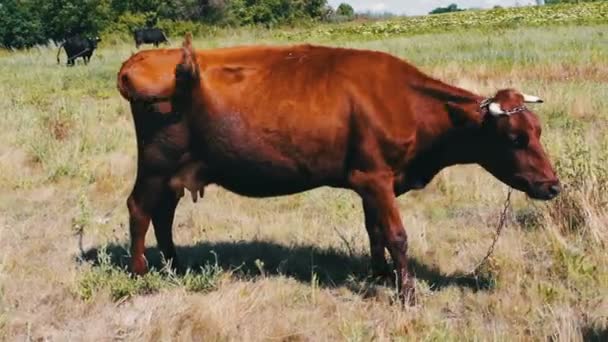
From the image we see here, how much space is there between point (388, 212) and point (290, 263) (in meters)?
1.22

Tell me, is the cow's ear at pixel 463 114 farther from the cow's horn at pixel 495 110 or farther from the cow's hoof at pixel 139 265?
the cow's hoof at pixel 139 265

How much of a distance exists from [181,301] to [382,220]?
1.46 metres

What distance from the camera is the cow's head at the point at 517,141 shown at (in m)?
5.31

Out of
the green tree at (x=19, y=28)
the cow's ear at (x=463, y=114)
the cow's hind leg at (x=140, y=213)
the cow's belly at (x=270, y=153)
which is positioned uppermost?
the cow's ear at (x=463, y=114)

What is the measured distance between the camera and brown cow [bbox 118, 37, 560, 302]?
536cm

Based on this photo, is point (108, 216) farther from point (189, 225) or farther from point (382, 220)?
point (382, 220)

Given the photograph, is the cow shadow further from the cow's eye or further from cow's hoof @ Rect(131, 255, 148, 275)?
the cow's eye

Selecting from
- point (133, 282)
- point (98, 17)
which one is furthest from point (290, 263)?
point (98, 17)

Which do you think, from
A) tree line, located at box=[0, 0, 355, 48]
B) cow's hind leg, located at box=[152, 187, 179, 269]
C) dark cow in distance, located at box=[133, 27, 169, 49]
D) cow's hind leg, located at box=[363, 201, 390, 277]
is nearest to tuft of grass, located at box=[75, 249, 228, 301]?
cow's hind leg, located at box=[152, 187, 179, 269]

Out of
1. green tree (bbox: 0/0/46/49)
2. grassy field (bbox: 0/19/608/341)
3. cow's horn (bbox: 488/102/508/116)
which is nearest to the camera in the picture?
grassy field (bbox: 0/19/608/341)

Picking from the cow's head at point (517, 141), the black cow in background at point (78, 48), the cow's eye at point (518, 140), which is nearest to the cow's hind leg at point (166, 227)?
the cow's head at point (517, 141)

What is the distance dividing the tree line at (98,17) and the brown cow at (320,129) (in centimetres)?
4152

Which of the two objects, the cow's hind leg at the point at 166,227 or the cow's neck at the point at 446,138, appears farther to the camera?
the cow's hind leg at the point at 166,227

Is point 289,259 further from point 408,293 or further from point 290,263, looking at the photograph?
point 408,293
